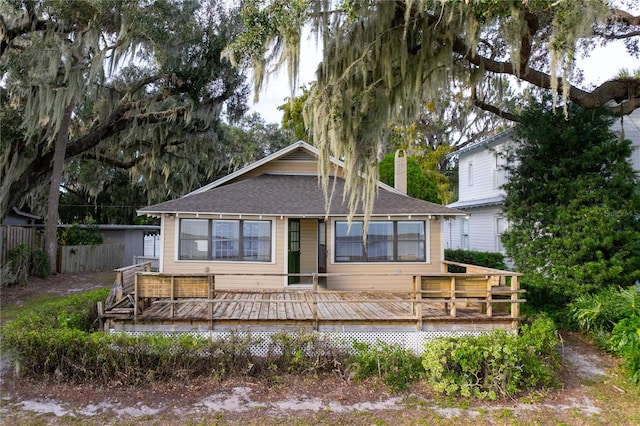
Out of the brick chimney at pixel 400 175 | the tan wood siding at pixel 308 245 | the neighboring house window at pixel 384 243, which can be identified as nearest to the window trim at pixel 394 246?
the neighboring house window at pixel 384 243

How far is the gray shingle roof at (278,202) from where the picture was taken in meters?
10.6

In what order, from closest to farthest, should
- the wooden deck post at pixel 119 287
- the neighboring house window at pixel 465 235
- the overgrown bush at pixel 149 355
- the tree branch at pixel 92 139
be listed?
the overgrown bush at pixel 149 355 < the wooden deck post at pixel 119 287 < the tree branch at pixel 92 139 < the neighboring house window at pixel 465 235

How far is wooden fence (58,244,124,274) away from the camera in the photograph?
1734cm

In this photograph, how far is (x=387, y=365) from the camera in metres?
6.34

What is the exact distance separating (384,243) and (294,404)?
6202 mm

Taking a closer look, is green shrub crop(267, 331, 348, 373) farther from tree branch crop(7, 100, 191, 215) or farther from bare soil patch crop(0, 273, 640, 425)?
tree branch crop(7, 100, 191, 215)

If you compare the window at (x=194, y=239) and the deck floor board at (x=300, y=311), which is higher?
the window at (x=194, y=239)

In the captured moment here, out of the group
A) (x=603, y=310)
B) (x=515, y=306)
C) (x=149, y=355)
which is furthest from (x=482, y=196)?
(x=149, y=355)

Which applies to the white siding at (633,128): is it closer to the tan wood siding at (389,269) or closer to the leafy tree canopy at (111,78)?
the tan wood siding at (389,269)

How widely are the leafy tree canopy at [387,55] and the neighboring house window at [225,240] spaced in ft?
10.8

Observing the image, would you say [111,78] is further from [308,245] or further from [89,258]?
[308,245]

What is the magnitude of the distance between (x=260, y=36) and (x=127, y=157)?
50.7 feet

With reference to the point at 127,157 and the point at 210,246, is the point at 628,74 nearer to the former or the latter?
the point at 210,246

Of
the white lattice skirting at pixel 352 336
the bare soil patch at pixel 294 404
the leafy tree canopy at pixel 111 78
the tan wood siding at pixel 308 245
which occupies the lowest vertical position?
the bare soil patch at pixel 294 404
